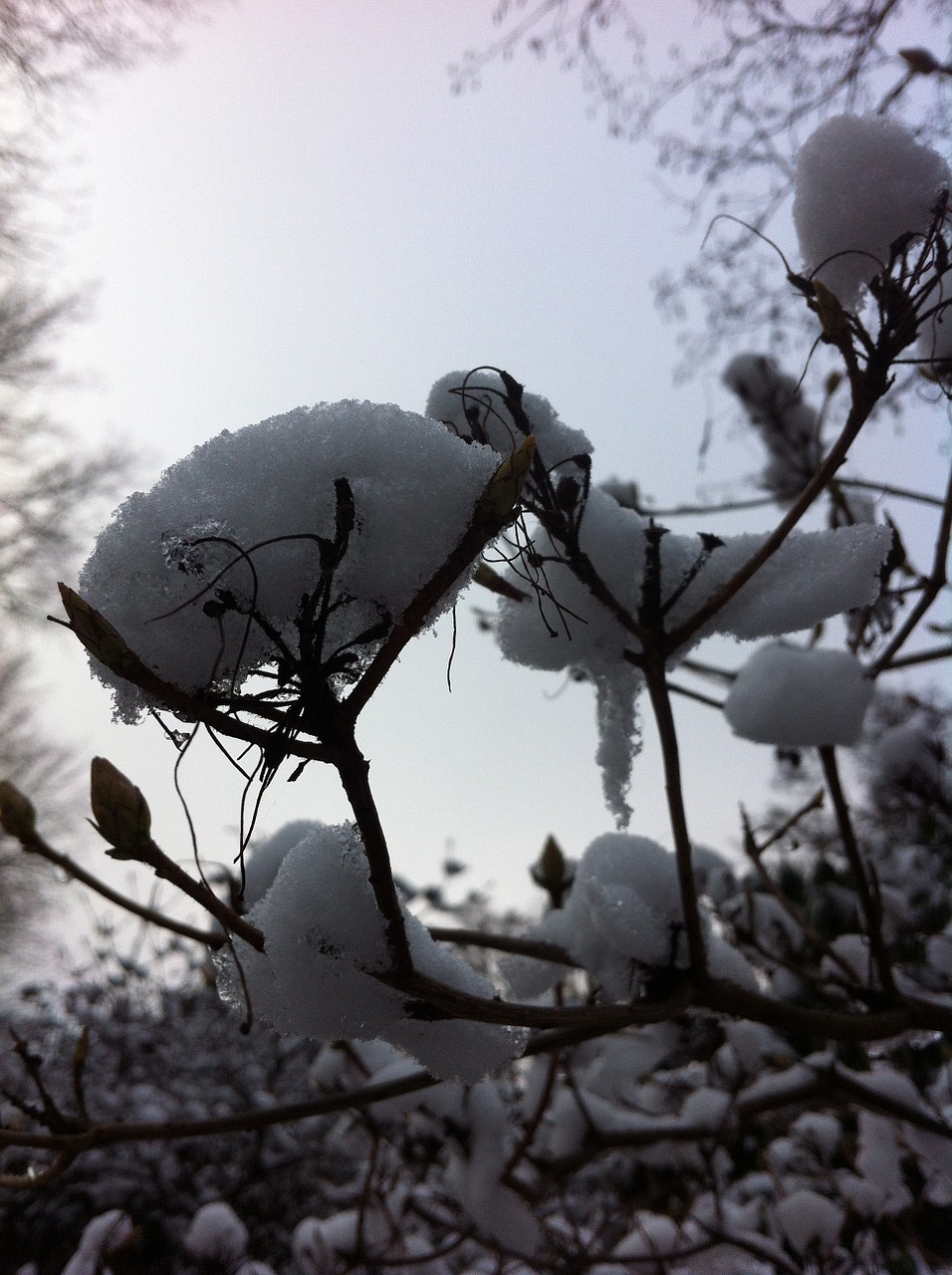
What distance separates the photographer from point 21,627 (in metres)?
9.54

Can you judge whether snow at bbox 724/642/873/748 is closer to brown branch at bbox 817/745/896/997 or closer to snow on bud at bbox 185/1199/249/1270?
brown branch at bbox 817/745/896/997

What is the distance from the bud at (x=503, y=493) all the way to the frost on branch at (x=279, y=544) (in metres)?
0.05

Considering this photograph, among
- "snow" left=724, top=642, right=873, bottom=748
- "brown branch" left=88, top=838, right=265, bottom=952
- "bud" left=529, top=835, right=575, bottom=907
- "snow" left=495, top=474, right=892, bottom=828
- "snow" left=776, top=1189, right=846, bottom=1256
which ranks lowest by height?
"brown branch" left=88, top=838, right=265, bottom=952

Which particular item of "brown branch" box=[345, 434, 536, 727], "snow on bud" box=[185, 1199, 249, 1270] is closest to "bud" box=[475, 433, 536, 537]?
"brown branch" box=[345, 434, 536, 727]

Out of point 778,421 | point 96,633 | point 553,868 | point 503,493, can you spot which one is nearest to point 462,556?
point 503,493

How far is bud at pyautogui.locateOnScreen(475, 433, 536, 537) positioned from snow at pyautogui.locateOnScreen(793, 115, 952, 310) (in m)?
0.59

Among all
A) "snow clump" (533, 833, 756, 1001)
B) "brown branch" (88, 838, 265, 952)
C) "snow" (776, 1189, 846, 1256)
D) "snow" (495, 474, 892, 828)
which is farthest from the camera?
"snow" (776, 1189, 846, 1256)

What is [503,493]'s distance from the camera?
1.80ft

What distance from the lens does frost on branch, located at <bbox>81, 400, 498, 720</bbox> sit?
597 millimetres

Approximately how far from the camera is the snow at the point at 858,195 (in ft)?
3.02

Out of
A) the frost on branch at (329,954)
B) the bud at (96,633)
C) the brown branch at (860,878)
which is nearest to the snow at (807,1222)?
the brown branch at (860,878)

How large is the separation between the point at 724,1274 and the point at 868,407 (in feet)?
12.6

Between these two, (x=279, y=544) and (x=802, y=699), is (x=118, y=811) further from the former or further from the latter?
(x=802, y=699)

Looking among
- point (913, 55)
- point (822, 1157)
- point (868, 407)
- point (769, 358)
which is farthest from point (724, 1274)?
point (913, 55)
